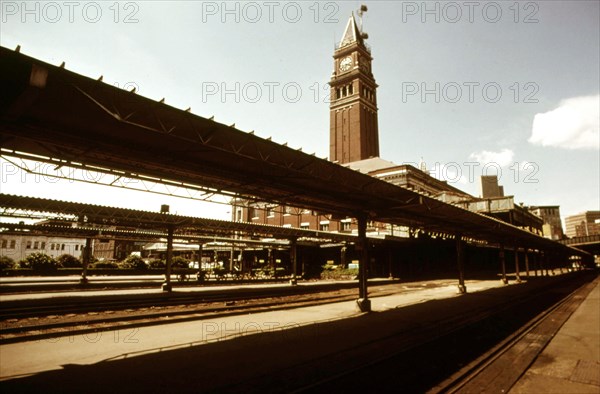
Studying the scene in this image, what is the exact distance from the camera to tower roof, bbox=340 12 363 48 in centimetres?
6294

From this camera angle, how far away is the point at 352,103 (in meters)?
59.4

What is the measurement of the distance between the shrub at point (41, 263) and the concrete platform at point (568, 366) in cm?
4184

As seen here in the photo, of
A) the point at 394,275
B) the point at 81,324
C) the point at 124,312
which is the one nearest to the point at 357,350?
the point at 81,324

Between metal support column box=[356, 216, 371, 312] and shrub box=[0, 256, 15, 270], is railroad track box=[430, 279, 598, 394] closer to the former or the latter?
metal support column box=[356, 216, 371, 312]

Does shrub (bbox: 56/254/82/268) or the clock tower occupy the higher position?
the clock tower

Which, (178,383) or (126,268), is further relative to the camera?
(126,268)

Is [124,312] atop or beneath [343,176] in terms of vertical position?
beneath

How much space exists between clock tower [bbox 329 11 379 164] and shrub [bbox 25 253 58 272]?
43402 mm

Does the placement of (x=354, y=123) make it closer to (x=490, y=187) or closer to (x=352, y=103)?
(x=352, y=103)

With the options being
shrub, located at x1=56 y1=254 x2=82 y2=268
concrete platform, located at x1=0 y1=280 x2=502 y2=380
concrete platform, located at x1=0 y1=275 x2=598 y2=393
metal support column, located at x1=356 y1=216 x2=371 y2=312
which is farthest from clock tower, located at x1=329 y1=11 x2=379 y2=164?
concrete platform, located at x1=0 y1=275 x2=598 y2=393

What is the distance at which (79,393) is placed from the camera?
5.27 m

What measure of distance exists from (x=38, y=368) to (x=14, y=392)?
129cm

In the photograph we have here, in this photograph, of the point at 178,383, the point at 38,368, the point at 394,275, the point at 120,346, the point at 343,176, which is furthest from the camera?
the point at 394,275

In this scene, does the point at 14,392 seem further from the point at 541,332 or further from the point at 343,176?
the point at 541,332
